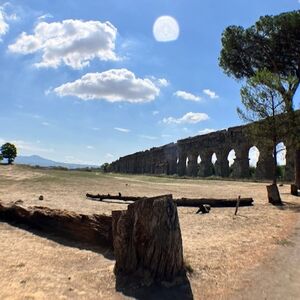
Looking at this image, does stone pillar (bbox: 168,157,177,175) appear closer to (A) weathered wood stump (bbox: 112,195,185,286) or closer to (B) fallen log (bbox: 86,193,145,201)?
(B) fallen log (bbox: 86,193,145,201)

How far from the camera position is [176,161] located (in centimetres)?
6212

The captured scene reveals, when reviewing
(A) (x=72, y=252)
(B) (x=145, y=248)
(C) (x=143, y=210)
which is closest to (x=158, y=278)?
(B) (x=145, y=248)

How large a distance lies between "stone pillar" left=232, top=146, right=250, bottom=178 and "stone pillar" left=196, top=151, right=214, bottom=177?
6.83m

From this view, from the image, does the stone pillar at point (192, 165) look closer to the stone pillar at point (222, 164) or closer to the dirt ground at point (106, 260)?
the stone pillar at point (222, 164)

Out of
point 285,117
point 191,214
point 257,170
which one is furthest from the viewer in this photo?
point 257,170

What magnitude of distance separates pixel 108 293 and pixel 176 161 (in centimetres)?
5646

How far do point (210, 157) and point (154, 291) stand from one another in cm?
4502

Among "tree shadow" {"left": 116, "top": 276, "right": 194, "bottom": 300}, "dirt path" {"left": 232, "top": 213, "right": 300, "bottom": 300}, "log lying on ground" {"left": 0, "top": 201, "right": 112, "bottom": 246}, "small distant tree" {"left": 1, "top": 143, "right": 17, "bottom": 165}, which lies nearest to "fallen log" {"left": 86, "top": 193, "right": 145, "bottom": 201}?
"log lying on ground" {"left": 0, "top": 201, "right": 112, "bottom": 246}

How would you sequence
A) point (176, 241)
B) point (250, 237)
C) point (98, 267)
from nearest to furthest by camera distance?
1. point (176, 241)
2. point (98, 267)
3. point (250, 237)

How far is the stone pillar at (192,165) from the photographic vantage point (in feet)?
178

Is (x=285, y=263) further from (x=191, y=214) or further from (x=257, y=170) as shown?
(x=257, y=170)

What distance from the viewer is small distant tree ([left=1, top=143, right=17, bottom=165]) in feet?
161

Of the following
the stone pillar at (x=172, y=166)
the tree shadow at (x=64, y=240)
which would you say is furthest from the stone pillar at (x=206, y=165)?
the tree shadow at (x=64, y=240)

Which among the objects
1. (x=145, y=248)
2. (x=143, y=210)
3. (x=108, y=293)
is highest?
(x=143, y=210)
